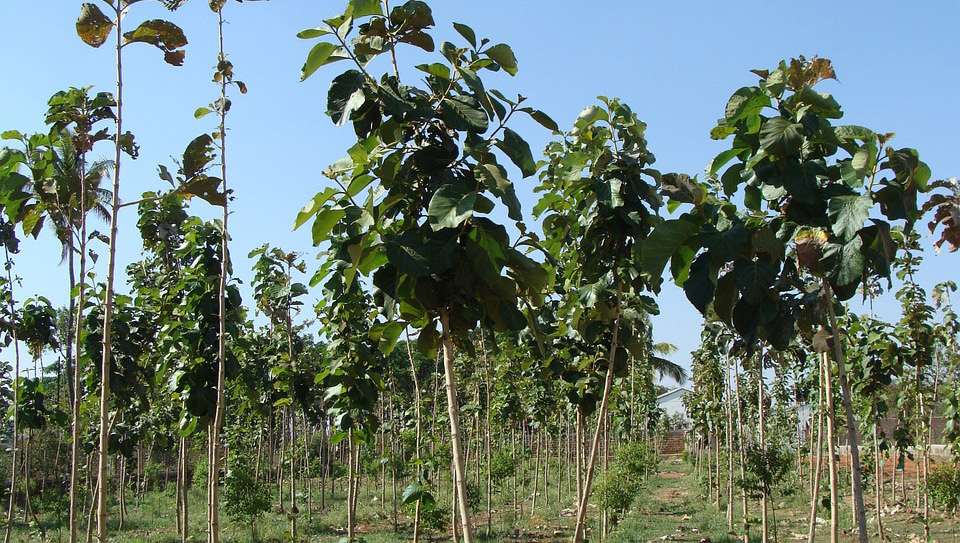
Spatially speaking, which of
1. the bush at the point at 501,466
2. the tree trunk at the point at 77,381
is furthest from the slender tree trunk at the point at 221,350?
the bush at the point at 501,466

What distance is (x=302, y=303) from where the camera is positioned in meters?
9.82

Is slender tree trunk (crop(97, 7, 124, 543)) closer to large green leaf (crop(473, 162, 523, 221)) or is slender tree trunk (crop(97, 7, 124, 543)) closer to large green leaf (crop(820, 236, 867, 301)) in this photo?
large green leaf (crop(473, 162, 523, 221))

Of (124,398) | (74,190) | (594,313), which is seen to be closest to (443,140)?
(594,313)

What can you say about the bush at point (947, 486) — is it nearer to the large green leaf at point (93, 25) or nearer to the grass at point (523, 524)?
the grass at point (523, 524)

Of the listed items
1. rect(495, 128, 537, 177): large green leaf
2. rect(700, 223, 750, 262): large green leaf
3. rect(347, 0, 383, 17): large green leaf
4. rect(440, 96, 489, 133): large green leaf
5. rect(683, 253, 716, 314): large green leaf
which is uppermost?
rect(347, 0, 383, 17): large green leaf

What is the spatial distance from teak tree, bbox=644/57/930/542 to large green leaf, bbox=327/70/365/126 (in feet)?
4.09

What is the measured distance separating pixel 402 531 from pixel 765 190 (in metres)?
12.7

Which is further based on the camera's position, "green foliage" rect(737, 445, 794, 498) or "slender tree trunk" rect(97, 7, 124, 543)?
"green foliage" rect(737, 445, 794, 498)

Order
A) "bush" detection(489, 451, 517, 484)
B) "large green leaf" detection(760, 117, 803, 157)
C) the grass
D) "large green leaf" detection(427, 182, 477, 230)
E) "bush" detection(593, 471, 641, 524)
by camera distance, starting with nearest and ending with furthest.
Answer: "large green leaf" detection(427, 182, 477, 230) < "large green leaf" detection(760, 117, 803, 157) < "bush" detection(593, 471, 641, 524) < the grass < "bush" detection(489, 451, 517, 484)

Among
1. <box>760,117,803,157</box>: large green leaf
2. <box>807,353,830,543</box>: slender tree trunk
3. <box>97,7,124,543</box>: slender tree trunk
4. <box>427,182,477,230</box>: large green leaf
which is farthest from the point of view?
<box>807,353,830,543</box>: slender tree trunk

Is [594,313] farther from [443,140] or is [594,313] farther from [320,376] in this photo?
[320,376]

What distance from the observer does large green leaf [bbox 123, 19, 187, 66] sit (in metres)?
4.00

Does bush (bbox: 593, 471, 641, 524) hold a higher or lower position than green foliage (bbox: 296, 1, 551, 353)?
lower

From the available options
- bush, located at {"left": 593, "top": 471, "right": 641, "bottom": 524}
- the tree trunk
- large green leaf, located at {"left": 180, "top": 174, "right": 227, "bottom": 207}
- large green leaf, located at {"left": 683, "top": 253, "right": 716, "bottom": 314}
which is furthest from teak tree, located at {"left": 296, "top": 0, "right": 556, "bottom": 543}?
bush, located at {"left": 593, "top": 471, "right": 641, "bottom": 524}
